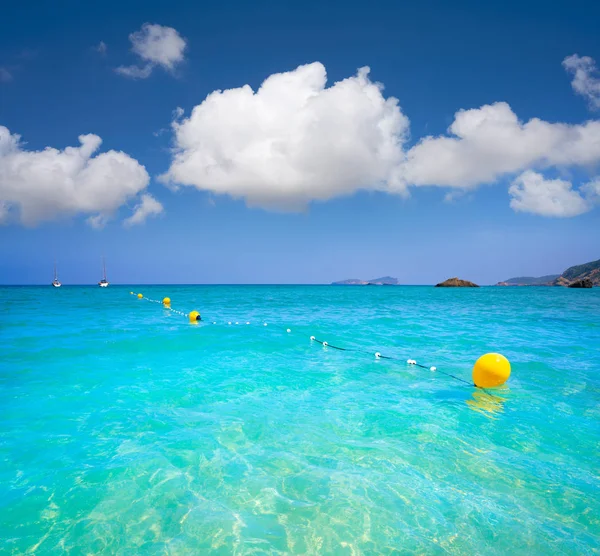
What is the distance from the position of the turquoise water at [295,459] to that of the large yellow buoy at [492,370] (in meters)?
0.46

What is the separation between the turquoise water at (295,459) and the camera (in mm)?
4328

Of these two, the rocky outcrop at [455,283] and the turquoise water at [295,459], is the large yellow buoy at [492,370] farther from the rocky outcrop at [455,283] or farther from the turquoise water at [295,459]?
the rocky outcrop at [455,283]

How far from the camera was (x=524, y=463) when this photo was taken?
5965mm

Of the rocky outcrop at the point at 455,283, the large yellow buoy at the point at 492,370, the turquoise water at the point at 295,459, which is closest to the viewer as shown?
the turquoise water at the point at 295,459

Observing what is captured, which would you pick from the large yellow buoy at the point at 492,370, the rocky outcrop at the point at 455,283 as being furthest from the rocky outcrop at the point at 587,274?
the large yellow buoy at the point at 492,370

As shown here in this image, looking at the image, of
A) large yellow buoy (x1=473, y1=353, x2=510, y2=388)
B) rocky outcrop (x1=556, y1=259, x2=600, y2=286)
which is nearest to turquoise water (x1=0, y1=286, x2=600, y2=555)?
large yellow buoy (x1=473, y1=353, x2=510, y2=388)

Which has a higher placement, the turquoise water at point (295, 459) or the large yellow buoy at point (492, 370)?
the large yellow buoy at point (492, 370)

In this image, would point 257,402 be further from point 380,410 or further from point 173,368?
point 173,368

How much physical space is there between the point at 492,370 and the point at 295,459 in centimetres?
637

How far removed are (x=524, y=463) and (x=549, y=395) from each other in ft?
15.2

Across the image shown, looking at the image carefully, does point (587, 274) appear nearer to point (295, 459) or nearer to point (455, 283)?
point (455, 283)

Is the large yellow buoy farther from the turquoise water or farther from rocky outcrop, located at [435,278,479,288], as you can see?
rocky outcrop, located at [435,278,479,288]

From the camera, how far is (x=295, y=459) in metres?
6.02

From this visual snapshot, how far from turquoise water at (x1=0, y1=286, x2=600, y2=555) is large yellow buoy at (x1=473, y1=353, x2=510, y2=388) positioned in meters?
0.46
